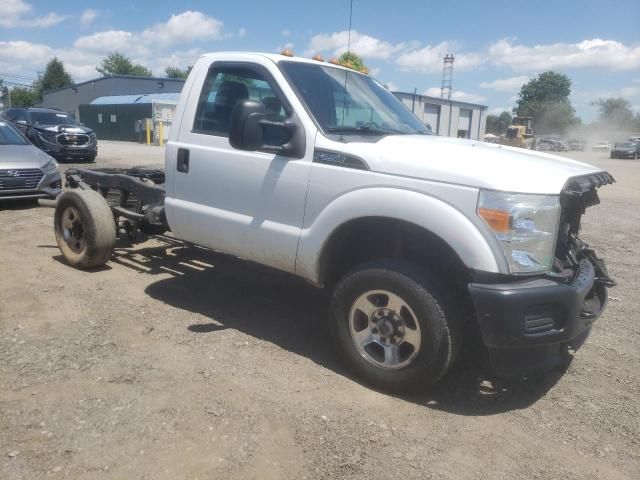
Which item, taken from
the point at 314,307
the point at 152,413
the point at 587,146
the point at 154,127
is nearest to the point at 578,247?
the point at 314,307

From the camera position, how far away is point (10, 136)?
377 inches

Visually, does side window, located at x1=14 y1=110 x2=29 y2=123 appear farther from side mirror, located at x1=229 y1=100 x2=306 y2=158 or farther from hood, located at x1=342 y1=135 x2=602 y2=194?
hood, located at x1=342 y1=135 x2=602 y2=194

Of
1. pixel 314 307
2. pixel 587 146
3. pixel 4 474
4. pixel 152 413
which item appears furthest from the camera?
pixel 587 146

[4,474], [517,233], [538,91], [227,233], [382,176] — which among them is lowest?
[4,474]

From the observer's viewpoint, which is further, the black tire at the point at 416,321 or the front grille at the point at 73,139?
the front grille at the point at 73,139

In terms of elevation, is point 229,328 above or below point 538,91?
below

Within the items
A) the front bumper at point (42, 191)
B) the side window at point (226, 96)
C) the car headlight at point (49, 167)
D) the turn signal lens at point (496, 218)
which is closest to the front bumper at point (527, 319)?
the turn signal lens at point (496, 218)

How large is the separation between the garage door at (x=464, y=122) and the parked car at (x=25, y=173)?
54.5 meters

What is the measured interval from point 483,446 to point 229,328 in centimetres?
216

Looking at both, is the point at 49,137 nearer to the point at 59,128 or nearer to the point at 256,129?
the point at 59,128

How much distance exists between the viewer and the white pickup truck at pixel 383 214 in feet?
9.23

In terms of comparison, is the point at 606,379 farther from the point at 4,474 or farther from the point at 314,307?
the point at 4,474

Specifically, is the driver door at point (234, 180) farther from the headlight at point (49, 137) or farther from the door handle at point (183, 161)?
the headlight at point (49, 137)

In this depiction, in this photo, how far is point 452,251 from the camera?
9.86 ft
